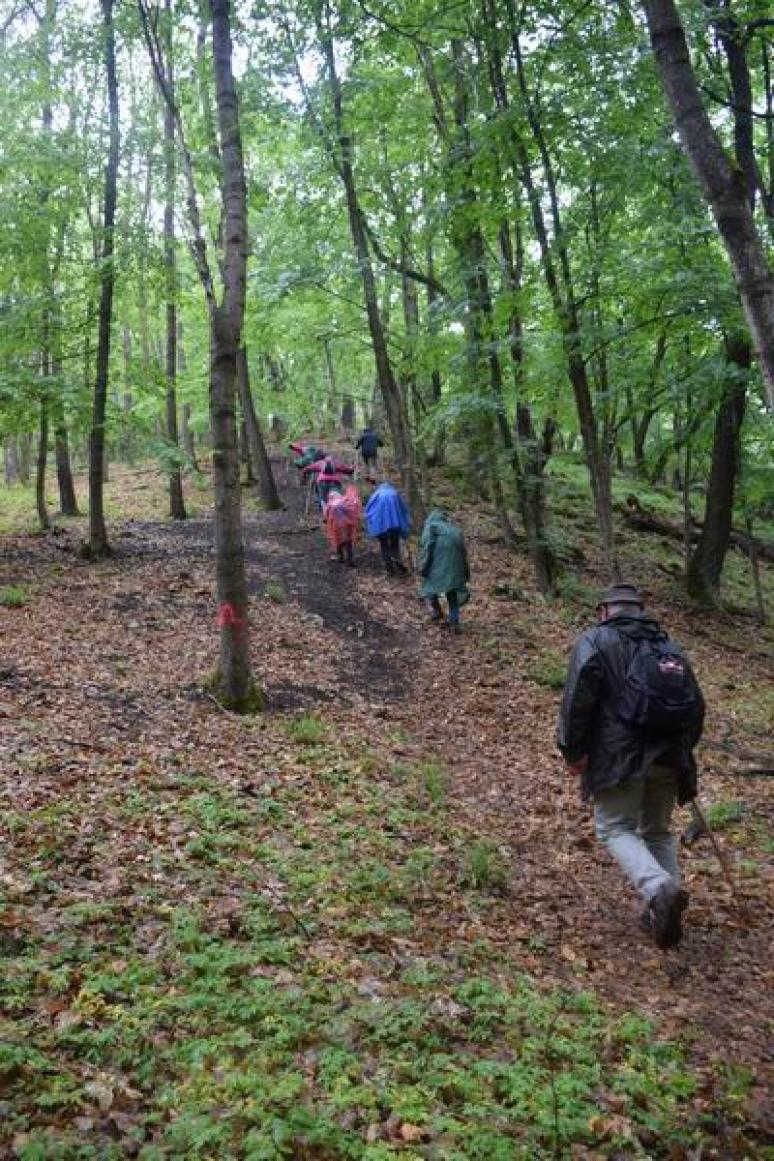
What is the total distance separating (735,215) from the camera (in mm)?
5016

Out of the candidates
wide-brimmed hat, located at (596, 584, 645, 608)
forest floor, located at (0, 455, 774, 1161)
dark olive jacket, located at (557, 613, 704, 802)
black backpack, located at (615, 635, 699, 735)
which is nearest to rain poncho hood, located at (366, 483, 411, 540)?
forest floor, located at (0, 455, 774, 1161)

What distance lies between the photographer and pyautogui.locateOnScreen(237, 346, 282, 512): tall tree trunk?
2008 centimetres

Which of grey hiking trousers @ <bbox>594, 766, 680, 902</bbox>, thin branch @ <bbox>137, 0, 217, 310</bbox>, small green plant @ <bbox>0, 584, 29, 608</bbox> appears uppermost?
thin branch @ <bbox>137, 0, 217, 310</bbox>

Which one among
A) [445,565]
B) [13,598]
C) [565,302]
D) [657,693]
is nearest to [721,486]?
[565,302]

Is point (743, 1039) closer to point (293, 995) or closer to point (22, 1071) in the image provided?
point (293, 995)

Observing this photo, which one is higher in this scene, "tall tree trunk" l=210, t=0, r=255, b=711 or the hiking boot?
"tall tree trunk" l=210, t=0, r=255, b=711

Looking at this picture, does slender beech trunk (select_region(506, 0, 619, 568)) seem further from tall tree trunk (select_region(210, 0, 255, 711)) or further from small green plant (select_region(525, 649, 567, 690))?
tall tree trunk (select_region(210, 0, 255, 711))

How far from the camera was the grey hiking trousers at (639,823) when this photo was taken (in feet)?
17.2

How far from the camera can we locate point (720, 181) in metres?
5.06

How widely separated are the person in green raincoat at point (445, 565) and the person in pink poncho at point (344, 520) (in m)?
3.48

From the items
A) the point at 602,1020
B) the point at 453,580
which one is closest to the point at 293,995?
the point at 602,1020

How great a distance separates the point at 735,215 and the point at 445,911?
4920mm

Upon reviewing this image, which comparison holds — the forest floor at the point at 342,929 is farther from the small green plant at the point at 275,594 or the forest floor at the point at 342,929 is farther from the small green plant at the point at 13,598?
the small green plant at the point at 275,594

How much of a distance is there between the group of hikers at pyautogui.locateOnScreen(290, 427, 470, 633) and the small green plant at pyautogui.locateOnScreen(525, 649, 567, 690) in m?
1.68
